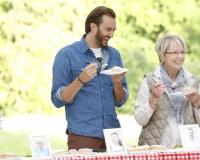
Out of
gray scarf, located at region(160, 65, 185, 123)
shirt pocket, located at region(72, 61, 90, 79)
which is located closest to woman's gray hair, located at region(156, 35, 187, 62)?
gray scarf, located at region(160, 65, 185, 123)

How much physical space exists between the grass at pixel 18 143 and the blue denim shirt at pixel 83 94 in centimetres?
708

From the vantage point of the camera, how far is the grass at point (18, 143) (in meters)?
12.1

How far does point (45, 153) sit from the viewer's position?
4.12 meters

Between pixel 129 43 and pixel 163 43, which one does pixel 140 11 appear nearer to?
pixel 129 43

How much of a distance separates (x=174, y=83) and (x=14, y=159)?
1.16 meters

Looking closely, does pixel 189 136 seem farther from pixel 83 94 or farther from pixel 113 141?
pixel 83 94

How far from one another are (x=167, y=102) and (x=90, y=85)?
459 millimetres

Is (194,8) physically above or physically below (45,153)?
above

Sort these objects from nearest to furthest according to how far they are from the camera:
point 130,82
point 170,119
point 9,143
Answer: point 170,119 < point 9,143 < point 130,82

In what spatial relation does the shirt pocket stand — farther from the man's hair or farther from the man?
the man's hair

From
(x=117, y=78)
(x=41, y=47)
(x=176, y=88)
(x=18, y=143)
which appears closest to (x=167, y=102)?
(x=176, y=88)

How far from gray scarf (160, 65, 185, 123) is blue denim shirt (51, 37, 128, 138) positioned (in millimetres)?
323

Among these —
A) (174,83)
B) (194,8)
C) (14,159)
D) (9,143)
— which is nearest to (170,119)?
(174,83)

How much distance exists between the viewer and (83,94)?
4.68m
